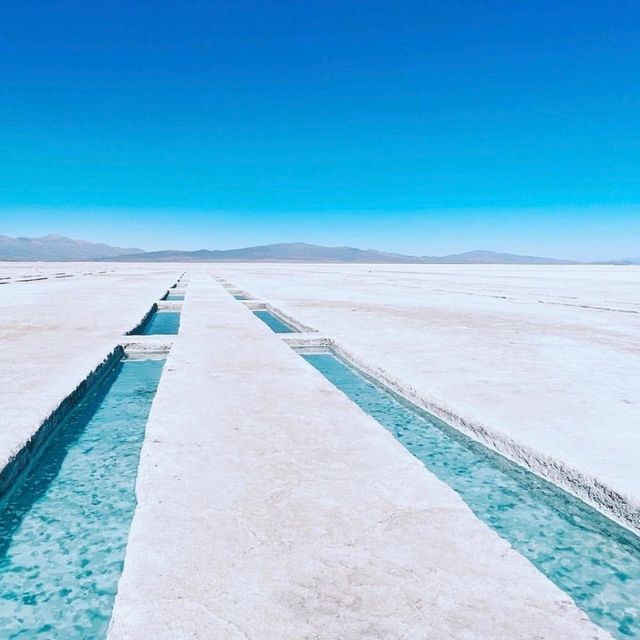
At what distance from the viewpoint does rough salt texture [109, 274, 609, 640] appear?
1.70m

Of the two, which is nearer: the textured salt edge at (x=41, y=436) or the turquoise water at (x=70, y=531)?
the turquoise water at (x=70, y=531)

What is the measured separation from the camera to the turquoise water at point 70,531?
6.89 feet

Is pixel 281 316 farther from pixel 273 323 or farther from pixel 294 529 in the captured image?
pixel 294 529

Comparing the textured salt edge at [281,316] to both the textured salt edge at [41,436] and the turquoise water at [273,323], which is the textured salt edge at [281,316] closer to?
the turquoise water at [273,323]

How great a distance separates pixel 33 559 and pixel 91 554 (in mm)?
264

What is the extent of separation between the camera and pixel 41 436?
3.73m

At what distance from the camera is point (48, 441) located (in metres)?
3.94

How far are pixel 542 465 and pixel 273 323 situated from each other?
8689 millimetres

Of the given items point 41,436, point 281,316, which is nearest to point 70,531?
point 41,436

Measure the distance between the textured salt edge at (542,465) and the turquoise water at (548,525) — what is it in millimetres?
43

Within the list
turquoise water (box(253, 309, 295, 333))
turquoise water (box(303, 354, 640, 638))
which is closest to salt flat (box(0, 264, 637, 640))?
turquoise water (box(303, 354, 640, 638))

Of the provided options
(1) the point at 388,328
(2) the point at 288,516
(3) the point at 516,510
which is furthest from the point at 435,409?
(1) the point at 388,328

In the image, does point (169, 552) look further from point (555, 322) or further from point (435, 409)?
point (555, 322)

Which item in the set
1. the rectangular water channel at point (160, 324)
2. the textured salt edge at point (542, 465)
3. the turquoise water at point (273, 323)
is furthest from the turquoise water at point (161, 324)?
the textured salt edge at point (542, 465)
